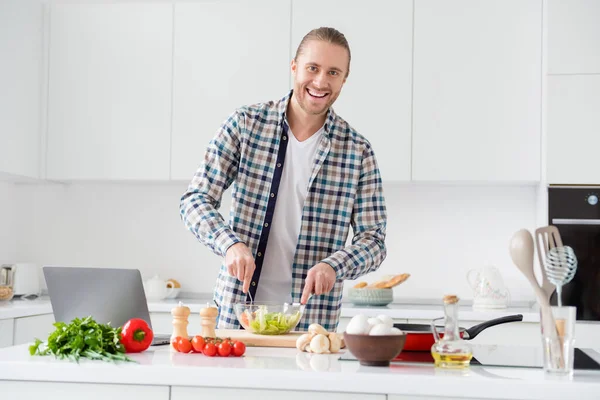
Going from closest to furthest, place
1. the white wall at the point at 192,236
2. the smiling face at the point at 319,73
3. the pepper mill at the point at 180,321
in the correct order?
the pepper mill at the point at 180,321 → the smiling face at the point at 319,73 → the white wall at the point at 192,236

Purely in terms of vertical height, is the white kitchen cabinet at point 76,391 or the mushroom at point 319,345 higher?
the mushroom at point 319,345

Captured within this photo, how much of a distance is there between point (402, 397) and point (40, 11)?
3268 mm

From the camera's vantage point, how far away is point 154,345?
1.98 metres

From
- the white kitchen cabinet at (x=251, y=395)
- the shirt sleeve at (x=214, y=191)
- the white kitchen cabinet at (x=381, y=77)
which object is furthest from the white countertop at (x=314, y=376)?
the white kitchen cabinet at (x=381, y=77)

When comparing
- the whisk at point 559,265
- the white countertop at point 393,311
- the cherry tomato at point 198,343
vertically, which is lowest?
the white countertop at point 393,311

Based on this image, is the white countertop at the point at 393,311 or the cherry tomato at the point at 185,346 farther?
the white countertop at the point at 393,311

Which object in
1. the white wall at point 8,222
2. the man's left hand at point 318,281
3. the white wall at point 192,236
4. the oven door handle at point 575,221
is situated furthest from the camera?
the white wall at point 8,222

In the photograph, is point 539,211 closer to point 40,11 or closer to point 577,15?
point 577,15

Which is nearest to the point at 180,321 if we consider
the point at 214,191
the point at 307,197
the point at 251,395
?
the point at 251,395

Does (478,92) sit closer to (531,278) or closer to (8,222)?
(531,278)

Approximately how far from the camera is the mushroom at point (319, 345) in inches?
71.6

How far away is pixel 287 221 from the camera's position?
94.7 inches

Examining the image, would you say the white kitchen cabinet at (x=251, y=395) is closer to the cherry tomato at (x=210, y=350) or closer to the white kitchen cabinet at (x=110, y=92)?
the cherry tomato at (x=210, y=350)

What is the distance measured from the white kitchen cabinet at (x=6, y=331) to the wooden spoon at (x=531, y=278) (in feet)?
7.52
